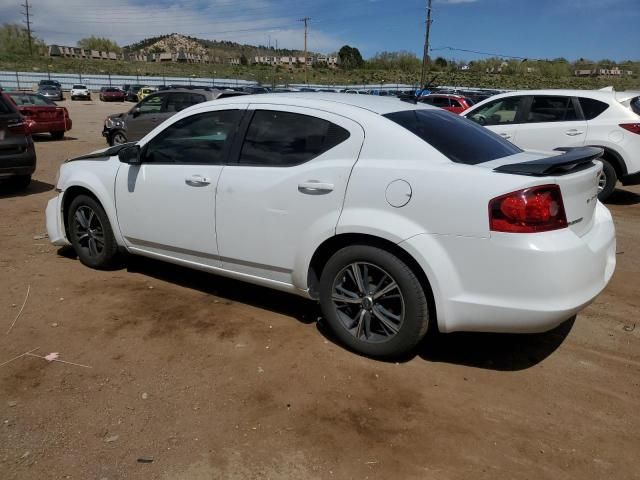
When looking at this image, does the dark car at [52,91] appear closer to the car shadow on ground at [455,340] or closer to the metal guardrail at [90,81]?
the metal guardrail at [90,81]

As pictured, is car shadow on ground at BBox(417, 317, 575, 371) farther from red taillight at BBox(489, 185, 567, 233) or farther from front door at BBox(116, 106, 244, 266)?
front door at BBox(116, 106, 244, 266)

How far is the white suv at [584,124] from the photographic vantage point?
7.93 m

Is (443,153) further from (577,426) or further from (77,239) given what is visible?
(77,239)

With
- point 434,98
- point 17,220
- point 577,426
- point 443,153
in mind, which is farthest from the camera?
point 434,98

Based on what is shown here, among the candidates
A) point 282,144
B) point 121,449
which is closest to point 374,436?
point 121,449

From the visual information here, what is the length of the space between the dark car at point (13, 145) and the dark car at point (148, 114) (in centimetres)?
448

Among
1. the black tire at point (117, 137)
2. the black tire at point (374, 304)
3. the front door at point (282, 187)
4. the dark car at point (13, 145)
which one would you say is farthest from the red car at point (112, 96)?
the black tire at point (374, 304)

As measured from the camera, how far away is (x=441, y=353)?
3.56 meters

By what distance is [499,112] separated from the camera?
909 cm

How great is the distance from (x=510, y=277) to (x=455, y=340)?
1005 mm

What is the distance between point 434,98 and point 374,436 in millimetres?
18079

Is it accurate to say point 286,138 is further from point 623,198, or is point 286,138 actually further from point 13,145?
point 623,198

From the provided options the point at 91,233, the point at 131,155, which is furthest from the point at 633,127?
the point at 91,233

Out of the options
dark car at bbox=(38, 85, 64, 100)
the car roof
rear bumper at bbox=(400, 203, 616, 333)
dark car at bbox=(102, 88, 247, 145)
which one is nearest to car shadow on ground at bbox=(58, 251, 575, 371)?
rear bumper at bbox=(400, 203, 616, 333)
